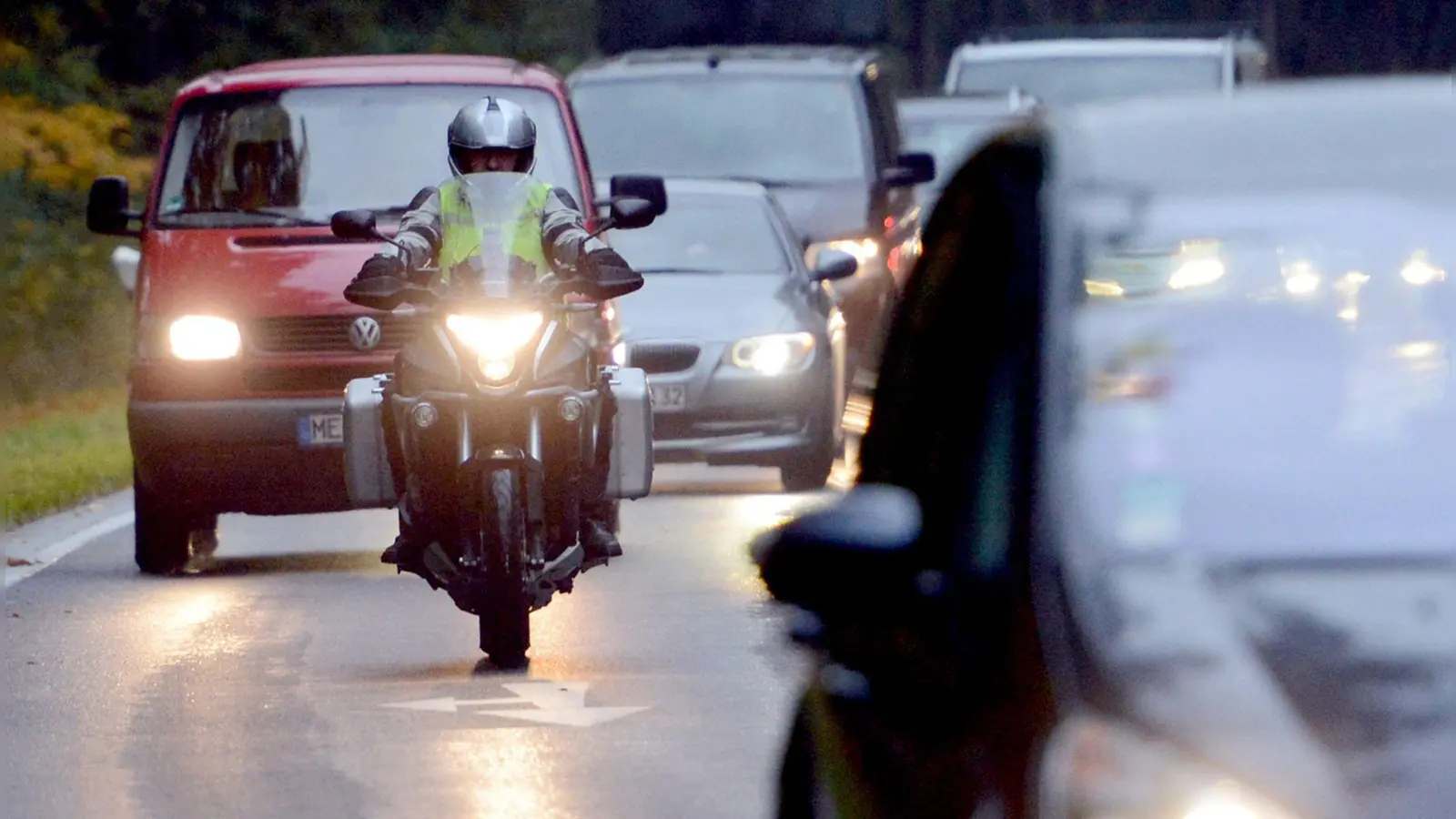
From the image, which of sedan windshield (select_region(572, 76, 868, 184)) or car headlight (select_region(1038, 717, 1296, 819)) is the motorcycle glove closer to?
car headlight (select_region(1038, 717, 1296, 819))

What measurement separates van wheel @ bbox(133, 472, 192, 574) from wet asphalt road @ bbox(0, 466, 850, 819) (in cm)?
17

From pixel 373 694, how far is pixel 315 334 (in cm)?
361

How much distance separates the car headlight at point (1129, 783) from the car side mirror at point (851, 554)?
59 cm

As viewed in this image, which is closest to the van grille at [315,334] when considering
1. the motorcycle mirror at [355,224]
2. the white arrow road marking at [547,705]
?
the motorcycle mirror at [355,224]

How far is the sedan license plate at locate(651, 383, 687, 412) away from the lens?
1705 centimetres

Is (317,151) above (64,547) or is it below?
above

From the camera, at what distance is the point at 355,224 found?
1162 cm

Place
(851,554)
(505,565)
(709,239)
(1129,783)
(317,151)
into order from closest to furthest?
(1129,783), (851,554), (505,565), (317,151), (709,239)

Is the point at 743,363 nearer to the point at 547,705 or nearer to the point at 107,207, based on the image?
the point at 107,207

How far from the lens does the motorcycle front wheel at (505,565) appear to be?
10258 millimetres

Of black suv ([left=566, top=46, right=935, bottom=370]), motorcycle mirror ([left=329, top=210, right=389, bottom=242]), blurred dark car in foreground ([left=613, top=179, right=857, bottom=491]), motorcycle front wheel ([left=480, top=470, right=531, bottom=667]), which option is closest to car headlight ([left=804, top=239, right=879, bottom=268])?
black suv ([left=566, top=46, right=935, bottom=370])

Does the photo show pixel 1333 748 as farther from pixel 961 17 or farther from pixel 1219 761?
pixel 961 17

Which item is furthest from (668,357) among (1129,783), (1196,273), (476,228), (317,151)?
(1129,783)

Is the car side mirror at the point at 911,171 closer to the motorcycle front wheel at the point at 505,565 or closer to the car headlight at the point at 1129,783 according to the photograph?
the motorcycle front wheel at the point at 505,565
